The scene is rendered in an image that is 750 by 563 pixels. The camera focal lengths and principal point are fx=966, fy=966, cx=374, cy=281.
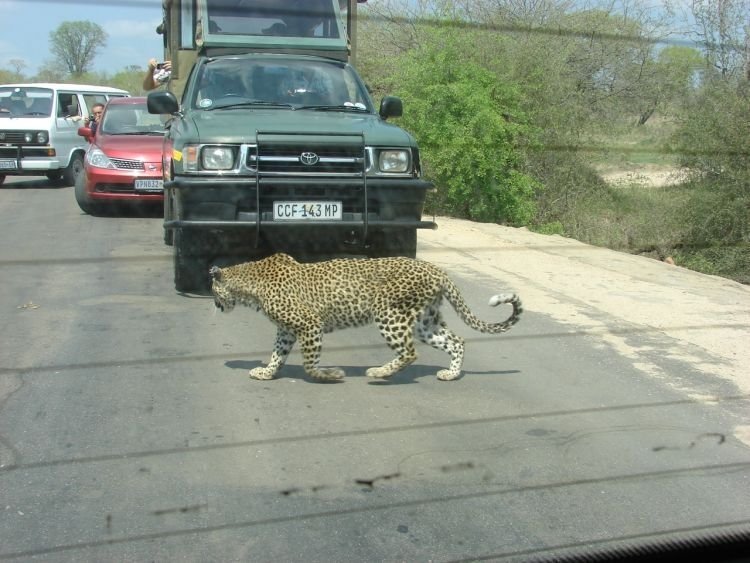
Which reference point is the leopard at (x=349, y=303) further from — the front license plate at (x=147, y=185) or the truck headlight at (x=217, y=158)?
the front license plate at (x=147, y=185)

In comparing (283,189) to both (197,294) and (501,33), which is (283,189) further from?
(501,33)

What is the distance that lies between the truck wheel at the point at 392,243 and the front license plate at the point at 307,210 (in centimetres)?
51

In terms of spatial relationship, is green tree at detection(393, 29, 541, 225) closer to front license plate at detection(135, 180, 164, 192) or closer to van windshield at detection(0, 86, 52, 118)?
front license plate at detection(135, 180, 164, 192)

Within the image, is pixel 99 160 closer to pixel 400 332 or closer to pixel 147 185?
pixel 147 185

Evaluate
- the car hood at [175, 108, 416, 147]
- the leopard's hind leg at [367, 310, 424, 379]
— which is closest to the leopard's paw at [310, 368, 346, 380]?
the leopard's hind leg at [367, 310, 424, 379]

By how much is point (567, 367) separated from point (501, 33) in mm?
12549

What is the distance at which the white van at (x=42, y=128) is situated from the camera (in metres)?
18.2

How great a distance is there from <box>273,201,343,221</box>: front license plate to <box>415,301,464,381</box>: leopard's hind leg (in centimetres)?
169

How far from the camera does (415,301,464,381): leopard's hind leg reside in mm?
6410

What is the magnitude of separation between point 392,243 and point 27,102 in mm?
13004

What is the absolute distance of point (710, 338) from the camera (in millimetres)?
7762

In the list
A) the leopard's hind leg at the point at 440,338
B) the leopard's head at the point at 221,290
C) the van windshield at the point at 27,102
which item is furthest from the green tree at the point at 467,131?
the leopard's head at the point at 221,290

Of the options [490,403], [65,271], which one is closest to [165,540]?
[490,403]

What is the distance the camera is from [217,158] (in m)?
7.74
